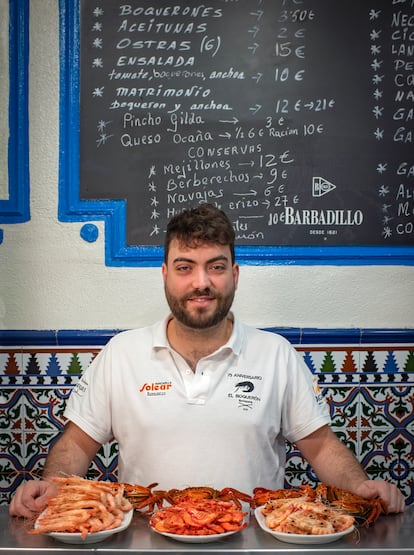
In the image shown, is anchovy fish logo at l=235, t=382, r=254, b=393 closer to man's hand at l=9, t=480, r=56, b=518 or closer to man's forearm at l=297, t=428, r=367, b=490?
man's forearm at l=297, t=428, r=367, b=490

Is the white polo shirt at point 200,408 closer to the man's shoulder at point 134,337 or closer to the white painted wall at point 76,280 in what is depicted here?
the man's shoulder at point 134,337

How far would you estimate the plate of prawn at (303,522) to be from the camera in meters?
1.54

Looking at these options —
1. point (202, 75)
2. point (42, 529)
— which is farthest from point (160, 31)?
point (42, 529)

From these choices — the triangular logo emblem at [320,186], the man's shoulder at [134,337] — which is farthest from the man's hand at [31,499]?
the triangular logo emblem at [320,186]

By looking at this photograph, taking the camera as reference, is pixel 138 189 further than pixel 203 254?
Yes

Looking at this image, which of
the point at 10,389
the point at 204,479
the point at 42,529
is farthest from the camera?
the point at 10,389

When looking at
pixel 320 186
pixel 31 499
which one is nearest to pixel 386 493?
pixel 31 499

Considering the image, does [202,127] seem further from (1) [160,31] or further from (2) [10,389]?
(2) [10,389]

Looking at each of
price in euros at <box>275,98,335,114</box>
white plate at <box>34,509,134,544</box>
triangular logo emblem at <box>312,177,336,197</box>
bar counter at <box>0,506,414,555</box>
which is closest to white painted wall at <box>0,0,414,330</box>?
triangular logo emblem at <box>312,177,336,197</box>

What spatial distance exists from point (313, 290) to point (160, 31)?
146 centimetres

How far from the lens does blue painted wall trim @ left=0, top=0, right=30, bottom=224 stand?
3.22m

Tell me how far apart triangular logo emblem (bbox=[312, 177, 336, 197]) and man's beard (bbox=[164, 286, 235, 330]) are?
1.06 metres

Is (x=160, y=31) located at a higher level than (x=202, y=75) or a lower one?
higher

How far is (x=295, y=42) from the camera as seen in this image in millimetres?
3229
